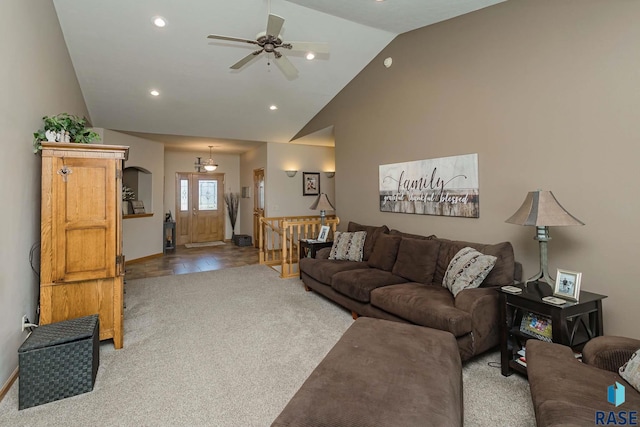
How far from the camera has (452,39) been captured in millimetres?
3588

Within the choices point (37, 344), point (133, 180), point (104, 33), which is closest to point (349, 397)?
point (37, 344)

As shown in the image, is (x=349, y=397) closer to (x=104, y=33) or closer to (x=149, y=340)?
(x=149, y=340)

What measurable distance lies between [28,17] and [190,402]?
3.33 meters

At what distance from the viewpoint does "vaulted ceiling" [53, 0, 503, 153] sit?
3.50 m

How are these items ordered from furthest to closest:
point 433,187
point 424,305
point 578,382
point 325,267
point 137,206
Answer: point 137,206 < point 325,267 < point 433,187 < point 424,305 < point 578,382

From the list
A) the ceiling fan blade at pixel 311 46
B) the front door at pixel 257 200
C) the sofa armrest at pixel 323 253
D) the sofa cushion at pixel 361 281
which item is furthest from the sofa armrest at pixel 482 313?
the front door at pixel 257 200

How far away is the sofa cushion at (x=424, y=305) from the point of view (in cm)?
237

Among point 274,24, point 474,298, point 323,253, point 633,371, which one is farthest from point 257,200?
point 633,371

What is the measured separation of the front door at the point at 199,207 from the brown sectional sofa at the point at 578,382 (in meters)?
9.07

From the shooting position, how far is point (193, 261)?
6848 millimetres

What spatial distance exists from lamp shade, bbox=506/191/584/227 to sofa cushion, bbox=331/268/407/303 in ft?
4.63

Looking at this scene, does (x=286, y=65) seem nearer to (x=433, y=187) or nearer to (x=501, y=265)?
(x=433, y=187)

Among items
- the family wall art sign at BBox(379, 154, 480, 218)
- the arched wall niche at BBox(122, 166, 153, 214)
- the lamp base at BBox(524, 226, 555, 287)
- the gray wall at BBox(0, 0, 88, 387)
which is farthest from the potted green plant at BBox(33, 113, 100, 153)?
the arched wall niche at BBox(122, 166, 153, 214)

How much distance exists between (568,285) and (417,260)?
1374 mm
